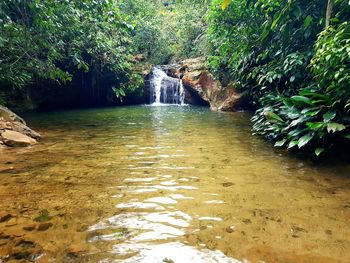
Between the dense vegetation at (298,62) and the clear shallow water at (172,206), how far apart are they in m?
0.61

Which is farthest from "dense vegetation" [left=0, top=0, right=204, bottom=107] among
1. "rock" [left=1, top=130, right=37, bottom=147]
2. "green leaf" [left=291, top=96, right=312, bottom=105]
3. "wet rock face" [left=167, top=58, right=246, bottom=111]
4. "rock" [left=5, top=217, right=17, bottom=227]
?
"rock" [left=5, top=217, right=17, bottom=227]

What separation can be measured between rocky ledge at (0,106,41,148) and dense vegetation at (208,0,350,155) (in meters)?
4.70

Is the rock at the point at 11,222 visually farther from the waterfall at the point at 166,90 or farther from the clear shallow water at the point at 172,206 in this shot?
the waterfall at the point at 166,90

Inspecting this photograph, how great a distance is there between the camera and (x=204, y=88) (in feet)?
50.8

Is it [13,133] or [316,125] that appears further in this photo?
[13,133]

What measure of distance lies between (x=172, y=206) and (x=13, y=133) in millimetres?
4640

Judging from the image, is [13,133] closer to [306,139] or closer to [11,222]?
[11,222]

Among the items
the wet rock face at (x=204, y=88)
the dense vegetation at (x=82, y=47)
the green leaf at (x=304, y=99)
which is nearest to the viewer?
the green leaf at (x=304, y=99)

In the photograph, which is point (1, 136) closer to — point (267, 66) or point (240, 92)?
point (267, 66)

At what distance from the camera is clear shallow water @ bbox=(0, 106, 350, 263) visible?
210 cm

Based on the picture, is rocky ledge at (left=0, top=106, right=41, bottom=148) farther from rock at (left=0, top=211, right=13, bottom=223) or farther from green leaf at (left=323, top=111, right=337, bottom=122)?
green leaf at (left=323, top=111, right=337, bottom=122)

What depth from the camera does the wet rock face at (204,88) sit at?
1259 cm

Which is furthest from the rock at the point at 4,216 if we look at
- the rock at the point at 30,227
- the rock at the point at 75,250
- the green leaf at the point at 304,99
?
the green leaf at the point at 304,99

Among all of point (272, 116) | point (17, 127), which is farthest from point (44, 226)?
point (17, 127)
